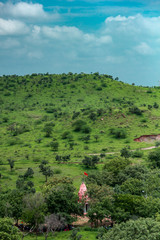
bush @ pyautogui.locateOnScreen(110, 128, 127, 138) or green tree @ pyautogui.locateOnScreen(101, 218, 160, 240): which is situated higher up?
bush @ pyautogui.locateOnScreen(110, 128, 127, 138)

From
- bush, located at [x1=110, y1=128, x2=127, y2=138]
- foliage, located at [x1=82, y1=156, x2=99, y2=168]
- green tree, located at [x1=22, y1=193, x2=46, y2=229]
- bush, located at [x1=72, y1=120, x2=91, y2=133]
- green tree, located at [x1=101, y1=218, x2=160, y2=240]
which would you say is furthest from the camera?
bush, located at [x1=72, y1=120, x2=91, y2=133]

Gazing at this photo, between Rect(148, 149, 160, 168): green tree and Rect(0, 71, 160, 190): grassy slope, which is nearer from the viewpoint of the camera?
Rect(148, 149, 160, 168): green tree

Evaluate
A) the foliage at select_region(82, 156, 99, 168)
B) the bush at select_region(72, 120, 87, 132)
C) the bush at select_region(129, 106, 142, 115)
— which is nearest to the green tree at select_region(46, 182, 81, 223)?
the foliage at select_region(82, 156, 99, 168)

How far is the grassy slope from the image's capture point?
80.4m

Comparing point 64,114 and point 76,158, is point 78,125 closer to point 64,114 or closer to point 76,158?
point 64,114

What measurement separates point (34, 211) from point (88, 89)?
11979 centimetres

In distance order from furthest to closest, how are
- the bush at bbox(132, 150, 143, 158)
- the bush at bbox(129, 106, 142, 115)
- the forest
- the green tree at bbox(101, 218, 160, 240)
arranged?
the bush at bbox(129, 106, 142, 115), the bush at bbox(132, 150, 143, 158), the forest, the green tree at bbox(101, 218, 160, 240)

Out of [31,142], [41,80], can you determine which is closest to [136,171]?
[31,142]

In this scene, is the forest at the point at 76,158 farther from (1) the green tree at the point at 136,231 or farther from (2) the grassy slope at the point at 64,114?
(2) the grassy slope at the point at 64,114

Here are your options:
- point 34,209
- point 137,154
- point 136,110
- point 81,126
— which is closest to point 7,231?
point 34,209

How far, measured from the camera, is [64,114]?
12356 cm

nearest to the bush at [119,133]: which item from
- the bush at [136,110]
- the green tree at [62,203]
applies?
the bush at [136,110]

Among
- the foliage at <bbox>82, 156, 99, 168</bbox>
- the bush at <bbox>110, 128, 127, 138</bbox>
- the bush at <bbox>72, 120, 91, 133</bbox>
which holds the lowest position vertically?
the foliage at <bbox>82, 156, 99, 168</bbox>

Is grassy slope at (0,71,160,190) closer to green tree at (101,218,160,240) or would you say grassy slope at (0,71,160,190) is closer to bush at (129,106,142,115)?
bush at (129,106,142,115)
